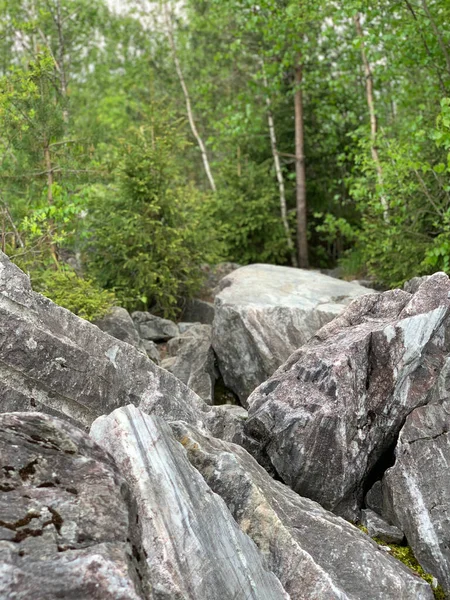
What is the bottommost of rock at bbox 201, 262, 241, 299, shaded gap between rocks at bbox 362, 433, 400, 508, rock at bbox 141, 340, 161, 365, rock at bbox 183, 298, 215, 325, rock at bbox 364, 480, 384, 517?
rock at bbox 364, 480, 384, 517

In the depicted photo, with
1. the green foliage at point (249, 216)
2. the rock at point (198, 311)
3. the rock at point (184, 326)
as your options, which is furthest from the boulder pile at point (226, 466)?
the green foliage at point (249, 216)

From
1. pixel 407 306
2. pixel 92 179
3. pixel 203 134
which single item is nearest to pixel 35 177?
pixel 92 179

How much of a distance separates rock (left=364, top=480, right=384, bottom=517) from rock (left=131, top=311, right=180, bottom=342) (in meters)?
8.30

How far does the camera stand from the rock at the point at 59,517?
431 cm

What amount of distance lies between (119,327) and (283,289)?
163 inches

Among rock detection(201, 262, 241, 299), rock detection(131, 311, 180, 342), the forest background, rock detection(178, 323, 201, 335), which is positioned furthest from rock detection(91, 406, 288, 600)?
rock detection(201, 262, 241, 299)

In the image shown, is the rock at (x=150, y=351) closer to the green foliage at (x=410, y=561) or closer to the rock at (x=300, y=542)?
the rock at (x=300, y=542)

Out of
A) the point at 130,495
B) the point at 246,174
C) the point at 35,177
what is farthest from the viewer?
the point at 246,174

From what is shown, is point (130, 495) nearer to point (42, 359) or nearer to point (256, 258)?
point (42, 359)

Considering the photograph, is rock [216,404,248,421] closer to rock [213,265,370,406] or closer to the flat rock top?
rock [213,265,370,406]

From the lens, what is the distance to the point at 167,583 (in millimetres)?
5000

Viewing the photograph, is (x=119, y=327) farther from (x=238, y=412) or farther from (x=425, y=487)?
(x=425, y=487)

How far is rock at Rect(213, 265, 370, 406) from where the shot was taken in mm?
13211

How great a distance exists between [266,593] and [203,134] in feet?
105
